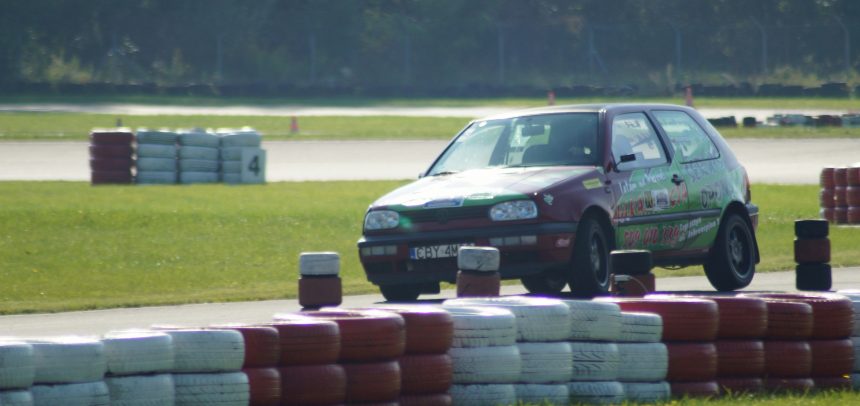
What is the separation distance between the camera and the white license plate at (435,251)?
11.5 metres

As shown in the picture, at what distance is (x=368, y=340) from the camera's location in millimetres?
7074

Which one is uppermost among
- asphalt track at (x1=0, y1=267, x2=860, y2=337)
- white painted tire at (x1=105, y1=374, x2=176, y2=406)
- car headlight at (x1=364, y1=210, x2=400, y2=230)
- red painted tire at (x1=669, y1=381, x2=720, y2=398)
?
car headlight at (x1=364, y1=210, x2=400, y2=230)

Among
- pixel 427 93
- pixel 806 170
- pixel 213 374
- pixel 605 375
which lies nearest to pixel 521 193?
pixel 605 375

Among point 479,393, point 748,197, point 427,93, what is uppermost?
point 427,93

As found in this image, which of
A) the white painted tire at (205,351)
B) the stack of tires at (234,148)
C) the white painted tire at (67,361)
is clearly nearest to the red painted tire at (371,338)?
the white painted tire at (205,351)

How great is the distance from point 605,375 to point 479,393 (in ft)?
2.34

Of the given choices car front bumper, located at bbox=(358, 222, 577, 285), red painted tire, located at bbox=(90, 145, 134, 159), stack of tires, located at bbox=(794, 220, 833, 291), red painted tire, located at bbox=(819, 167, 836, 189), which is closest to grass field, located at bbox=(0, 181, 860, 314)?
red painted tire, located at bbox=(819, 167, 836, 189)

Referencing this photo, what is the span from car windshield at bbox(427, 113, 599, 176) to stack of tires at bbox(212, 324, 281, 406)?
19.1 feet

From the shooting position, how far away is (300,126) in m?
46.5

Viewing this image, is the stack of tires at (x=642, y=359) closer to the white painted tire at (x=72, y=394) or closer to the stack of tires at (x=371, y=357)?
the stack of tires at (x=371, y=357)

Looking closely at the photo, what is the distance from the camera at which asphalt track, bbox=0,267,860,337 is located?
11.0m

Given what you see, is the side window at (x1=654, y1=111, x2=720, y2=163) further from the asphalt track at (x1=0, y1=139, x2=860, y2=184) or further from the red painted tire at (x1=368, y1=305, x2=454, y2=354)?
the asphalt track at (x1=0, y1=139, x2=860, y2=184)

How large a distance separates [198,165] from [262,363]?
20.4 meters

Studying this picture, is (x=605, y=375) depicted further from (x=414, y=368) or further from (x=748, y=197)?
(x=748, y=197)
